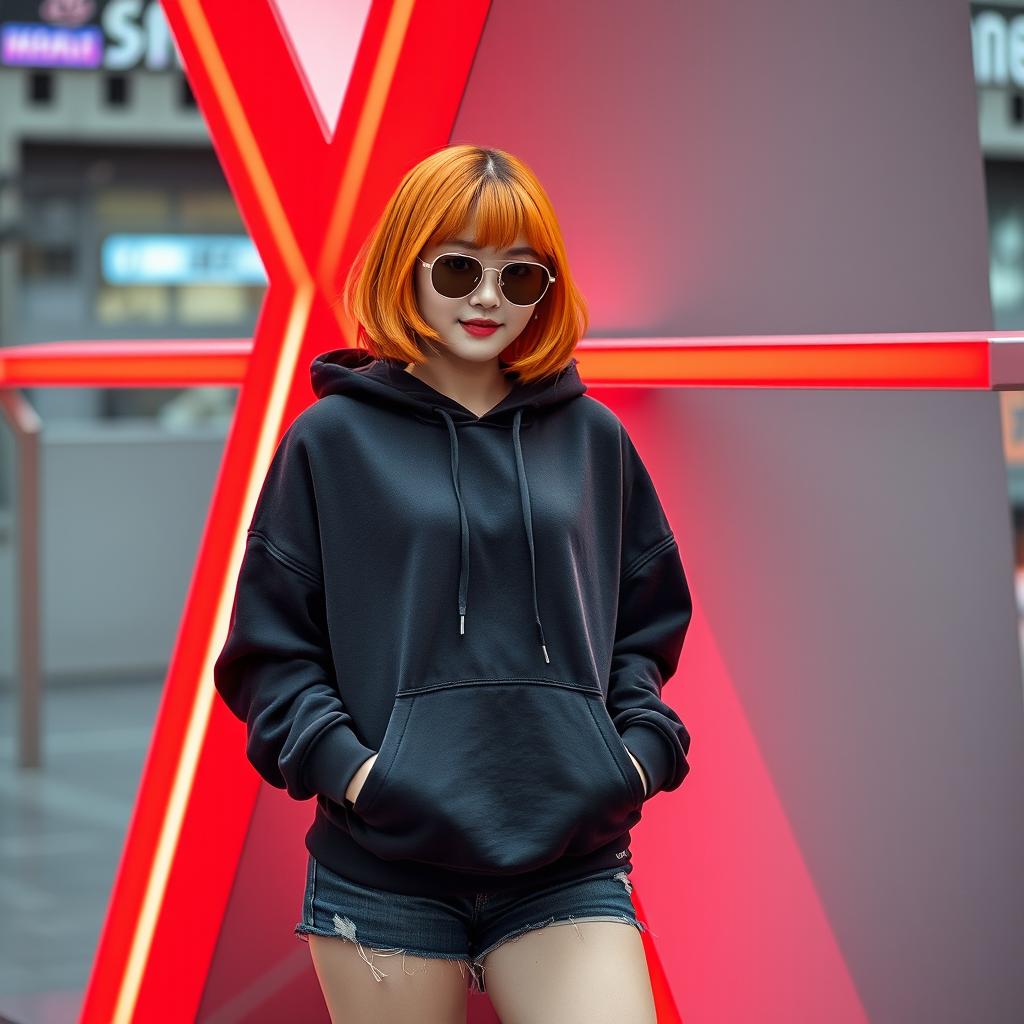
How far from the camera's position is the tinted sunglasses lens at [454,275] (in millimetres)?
1838

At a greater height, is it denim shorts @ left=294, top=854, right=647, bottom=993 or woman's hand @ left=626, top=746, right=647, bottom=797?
woman's hand @ left=626, top=746, right=647, bottom=797

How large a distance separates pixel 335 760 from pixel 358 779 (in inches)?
1.2

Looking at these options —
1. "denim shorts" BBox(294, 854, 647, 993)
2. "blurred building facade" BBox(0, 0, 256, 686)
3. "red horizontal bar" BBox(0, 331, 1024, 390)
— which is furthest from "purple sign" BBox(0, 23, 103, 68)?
"denim shorts" BBox(294, 854, 647, 993)

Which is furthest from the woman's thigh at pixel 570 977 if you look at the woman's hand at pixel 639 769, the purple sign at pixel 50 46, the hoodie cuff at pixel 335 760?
the purple sign at pixel 50 46

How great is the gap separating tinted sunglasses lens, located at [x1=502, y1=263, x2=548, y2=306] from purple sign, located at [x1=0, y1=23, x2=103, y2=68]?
893 cm

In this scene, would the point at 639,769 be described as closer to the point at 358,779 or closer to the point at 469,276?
the point at 358,779

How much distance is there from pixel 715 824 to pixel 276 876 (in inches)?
27.3

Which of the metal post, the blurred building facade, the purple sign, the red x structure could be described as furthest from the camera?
the purple sign

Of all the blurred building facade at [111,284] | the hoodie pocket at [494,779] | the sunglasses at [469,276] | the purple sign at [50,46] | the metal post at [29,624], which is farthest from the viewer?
the purple sign at [50,46]

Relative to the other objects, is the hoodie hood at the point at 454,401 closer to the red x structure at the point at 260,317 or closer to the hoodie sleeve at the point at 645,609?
the hoodie sleeve at the point at 645,609

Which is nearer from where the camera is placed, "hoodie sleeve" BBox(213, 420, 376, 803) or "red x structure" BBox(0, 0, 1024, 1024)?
"hoodie sleeve" BBox(213, 420, 376, 803)

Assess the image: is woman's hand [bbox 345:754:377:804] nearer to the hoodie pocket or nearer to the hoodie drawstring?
the hoodie pocket

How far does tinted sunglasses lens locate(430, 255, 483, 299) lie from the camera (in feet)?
6.03

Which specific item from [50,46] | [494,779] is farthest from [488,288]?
[50,46]
